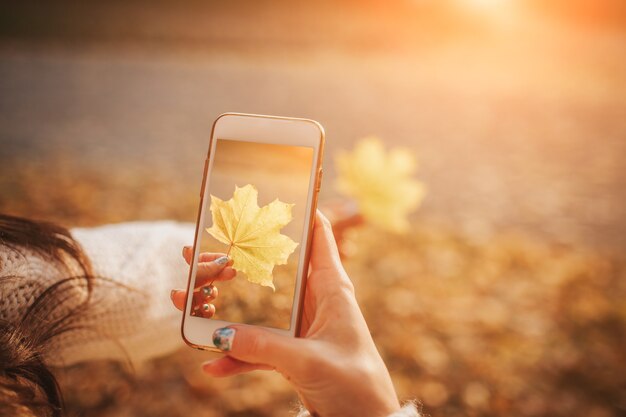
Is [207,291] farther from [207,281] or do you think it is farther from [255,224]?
[255,224]

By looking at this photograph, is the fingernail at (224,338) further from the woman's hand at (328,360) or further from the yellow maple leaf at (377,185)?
the yellow maple leaf at (377,185)

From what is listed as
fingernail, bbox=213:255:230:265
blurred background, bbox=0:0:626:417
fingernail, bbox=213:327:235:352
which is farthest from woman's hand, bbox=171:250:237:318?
blurred background, bbox=0:0:626:417

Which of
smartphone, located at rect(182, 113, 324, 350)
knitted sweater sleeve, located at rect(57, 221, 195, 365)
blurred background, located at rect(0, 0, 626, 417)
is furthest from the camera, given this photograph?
blurred background, located at rect(0, 0, 626, 417)

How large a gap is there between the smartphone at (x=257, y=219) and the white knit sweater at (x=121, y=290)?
1.11 ft

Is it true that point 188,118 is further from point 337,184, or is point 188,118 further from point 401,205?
point 401,205

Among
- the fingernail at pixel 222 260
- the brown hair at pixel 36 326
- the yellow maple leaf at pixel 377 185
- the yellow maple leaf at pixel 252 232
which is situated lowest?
the brown hair at pixel 36 326

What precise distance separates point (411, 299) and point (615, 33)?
19.3 feet

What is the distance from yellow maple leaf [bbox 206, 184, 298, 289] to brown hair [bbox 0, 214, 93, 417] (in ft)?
1.28

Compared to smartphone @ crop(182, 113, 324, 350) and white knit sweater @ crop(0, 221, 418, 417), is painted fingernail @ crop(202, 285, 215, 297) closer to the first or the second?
smartphone @ crop(182, 113, 324, 350)

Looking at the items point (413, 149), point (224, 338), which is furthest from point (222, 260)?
point (413, 149)

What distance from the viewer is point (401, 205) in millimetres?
2156

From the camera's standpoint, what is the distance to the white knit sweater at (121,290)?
1.19 m

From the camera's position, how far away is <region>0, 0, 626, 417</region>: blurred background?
2092 millimetres

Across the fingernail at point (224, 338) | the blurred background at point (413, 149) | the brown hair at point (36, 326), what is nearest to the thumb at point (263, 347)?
the fingernail at point (224, 338)
